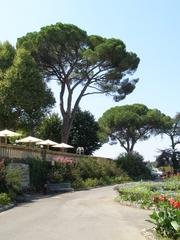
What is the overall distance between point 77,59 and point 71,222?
37.2 m

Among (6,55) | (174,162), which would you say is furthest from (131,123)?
(6,55)

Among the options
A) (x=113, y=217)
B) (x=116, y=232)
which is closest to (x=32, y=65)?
(x=113, y=217)

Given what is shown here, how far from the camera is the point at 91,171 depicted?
4353 centimetres

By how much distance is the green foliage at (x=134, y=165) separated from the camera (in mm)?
57094

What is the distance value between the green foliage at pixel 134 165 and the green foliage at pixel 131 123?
15310 millimetres

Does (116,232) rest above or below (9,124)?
below

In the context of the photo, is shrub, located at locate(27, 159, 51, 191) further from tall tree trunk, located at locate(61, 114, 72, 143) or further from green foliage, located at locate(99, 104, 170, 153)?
green foliage, located at locate(99, 104, 170, 153)

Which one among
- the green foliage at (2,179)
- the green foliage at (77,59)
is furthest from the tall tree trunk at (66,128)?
the green foliage at (2,179)

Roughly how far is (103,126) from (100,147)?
12975 mm

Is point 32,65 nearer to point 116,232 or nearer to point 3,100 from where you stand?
point 3,100

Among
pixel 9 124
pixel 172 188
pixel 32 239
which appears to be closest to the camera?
pixel 32 239

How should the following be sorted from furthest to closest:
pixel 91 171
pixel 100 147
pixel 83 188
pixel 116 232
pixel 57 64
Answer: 1. pixel 100 147
2. pixel 57 64
3. pixel 91 171
4. pixel 83 188
5. pixel 116 232

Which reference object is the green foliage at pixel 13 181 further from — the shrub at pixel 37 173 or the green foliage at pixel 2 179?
the shrub at pixel 37 173

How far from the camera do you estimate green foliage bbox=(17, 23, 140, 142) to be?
50500mm
